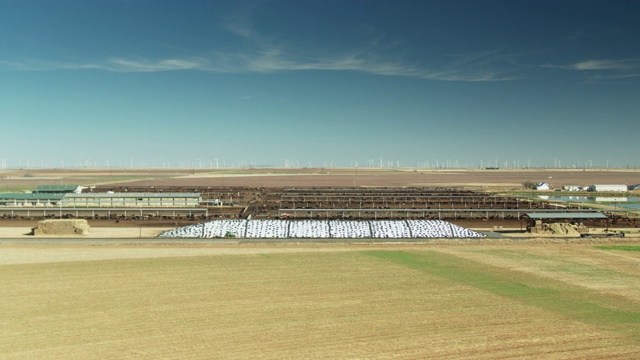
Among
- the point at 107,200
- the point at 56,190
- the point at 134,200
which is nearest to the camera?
the point at 134,200

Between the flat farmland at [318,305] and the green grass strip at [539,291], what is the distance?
0.09 m

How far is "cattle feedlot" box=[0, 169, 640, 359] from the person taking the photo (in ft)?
62.3

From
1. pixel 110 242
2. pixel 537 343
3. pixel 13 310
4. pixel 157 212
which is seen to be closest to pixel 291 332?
pixel 537 343

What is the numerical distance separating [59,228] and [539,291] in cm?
4528

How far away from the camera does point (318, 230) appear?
52.1 metres

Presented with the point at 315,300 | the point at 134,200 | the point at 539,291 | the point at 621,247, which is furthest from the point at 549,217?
the point at 134,200

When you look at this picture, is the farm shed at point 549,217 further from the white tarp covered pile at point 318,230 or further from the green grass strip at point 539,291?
the green grass strip at point 539,291

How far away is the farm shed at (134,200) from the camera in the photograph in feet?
281

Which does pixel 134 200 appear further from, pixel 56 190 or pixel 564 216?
pixel 564 216

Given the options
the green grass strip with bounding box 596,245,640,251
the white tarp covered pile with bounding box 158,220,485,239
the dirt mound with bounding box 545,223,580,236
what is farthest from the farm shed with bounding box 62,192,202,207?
the green grass strip with bounding box 596,245,640,251

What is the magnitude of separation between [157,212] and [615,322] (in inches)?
2490

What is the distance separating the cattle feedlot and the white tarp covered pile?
19.7 feet

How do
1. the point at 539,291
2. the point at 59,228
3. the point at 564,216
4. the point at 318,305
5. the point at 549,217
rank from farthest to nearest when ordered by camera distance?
the point at 564,216
the point at 549,217
the point at 59,228
the point at 539,291
the point at 318,305

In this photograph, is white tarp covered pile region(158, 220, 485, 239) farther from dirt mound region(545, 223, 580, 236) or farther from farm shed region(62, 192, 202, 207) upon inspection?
farm shed region(62, 192, 202, 207)
